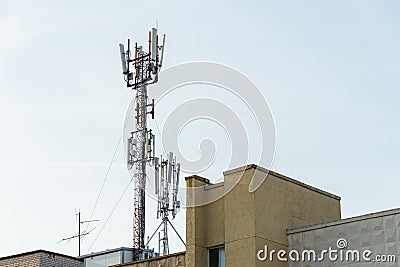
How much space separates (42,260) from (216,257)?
9719 millimetres

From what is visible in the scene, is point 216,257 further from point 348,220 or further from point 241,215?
point 348,220

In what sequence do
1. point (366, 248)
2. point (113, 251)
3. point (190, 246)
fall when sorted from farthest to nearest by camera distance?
point (113, 251)
point (190, 246)
point (366, 248)

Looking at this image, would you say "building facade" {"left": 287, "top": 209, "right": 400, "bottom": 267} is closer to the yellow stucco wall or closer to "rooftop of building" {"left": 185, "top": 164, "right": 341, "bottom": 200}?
the yellow stucco wall

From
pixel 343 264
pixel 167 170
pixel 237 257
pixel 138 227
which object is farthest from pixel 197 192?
pixel 138 227

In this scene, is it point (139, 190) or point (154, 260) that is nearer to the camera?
point (154, 260)

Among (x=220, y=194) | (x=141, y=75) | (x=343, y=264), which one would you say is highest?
(x=141, y=75)

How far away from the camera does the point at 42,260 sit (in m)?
37.8

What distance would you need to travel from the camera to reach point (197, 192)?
3145cm

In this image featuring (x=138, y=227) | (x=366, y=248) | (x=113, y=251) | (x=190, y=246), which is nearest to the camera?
(x=366, y=248)

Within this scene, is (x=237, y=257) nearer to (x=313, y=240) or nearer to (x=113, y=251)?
(x=313, y=240)

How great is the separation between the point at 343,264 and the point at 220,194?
4.70 m

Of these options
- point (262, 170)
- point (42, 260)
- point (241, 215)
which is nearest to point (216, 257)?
point (241, 215)

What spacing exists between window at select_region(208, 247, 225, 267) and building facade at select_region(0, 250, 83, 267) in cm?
931

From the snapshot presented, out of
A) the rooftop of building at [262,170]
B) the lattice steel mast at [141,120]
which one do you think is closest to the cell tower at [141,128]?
the lattice steel mast at [141,120]
